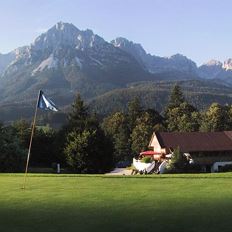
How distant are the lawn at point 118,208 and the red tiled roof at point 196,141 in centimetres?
5798

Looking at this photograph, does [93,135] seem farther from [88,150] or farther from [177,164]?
[177,164]

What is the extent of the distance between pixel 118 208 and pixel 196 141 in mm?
66530

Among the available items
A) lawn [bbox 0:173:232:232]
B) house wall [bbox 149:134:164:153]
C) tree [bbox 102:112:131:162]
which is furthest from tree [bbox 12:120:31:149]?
lawn [bbox 0:173:232:232]

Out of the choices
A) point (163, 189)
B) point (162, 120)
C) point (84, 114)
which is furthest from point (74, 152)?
point (162, 120)

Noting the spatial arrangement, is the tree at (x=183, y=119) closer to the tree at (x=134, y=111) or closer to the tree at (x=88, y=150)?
the tree at (x=134, y=111)

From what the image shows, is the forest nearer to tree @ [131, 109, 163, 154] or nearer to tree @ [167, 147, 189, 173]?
tree @ [131, 109, 163, 154]

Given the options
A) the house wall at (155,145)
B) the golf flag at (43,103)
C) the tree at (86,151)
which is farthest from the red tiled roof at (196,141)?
the golf flag at (43,103)

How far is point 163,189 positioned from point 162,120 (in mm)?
96424

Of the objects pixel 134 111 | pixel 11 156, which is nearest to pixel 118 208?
pixel 11 156

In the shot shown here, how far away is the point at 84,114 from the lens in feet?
277

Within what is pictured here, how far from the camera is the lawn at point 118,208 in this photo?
1257 cm

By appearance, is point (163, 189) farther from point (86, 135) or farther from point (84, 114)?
point (84, 114)

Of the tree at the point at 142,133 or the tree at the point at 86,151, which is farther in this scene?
the tree at the point at 142,133

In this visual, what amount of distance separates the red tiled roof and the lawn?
190ft
